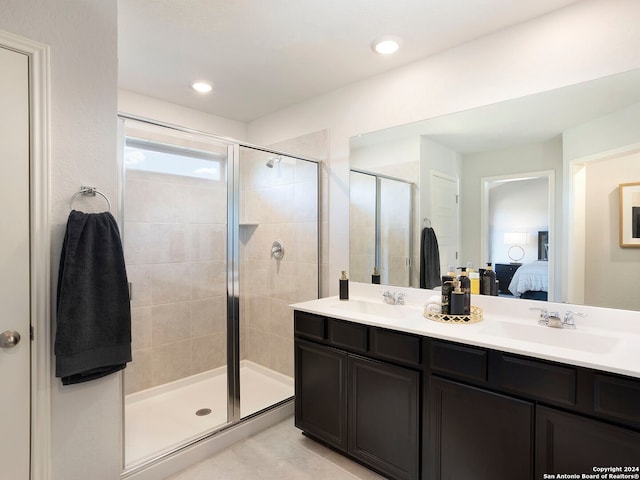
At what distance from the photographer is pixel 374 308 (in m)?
2.44

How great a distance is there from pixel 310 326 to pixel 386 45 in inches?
72.9

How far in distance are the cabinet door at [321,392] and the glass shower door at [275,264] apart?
538 millimetres

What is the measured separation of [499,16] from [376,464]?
8.37 ft

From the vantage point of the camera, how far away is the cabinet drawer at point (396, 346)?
70.7 inches

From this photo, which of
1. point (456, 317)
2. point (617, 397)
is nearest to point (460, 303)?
point (456, 317)

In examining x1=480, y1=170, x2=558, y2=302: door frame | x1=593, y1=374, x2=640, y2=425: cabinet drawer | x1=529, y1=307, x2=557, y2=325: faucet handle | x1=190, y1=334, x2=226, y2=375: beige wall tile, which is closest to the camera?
x1=593, y1=374, x2=640, y2=425: cabinet drawer

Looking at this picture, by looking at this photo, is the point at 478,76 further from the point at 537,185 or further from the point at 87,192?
the point at 87,192

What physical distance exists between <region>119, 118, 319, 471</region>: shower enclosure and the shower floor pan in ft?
0.04

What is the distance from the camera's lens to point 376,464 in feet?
6.42

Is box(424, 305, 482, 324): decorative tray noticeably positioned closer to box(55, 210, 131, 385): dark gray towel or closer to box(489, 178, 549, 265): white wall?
box(489, 178, 549, 265): white wall

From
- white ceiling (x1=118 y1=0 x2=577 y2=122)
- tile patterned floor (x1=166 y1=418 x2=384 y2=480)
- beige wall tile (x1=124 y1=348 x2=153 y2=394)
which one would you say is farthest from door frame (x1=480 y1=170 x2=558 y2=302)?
beige wall tile (x1=124 y1=348 x2=153 y2=394)

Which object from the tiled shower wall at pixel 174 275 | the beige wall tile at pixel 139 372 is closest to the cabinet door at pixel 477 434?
the tiled shower wall at pixel 174 275

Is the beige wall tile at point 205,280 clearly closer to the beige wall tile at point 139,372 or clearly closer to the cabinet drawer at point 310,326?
the beige wall tile at point 139,372

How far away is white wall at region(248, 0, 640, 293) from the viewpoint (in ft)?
5.51
